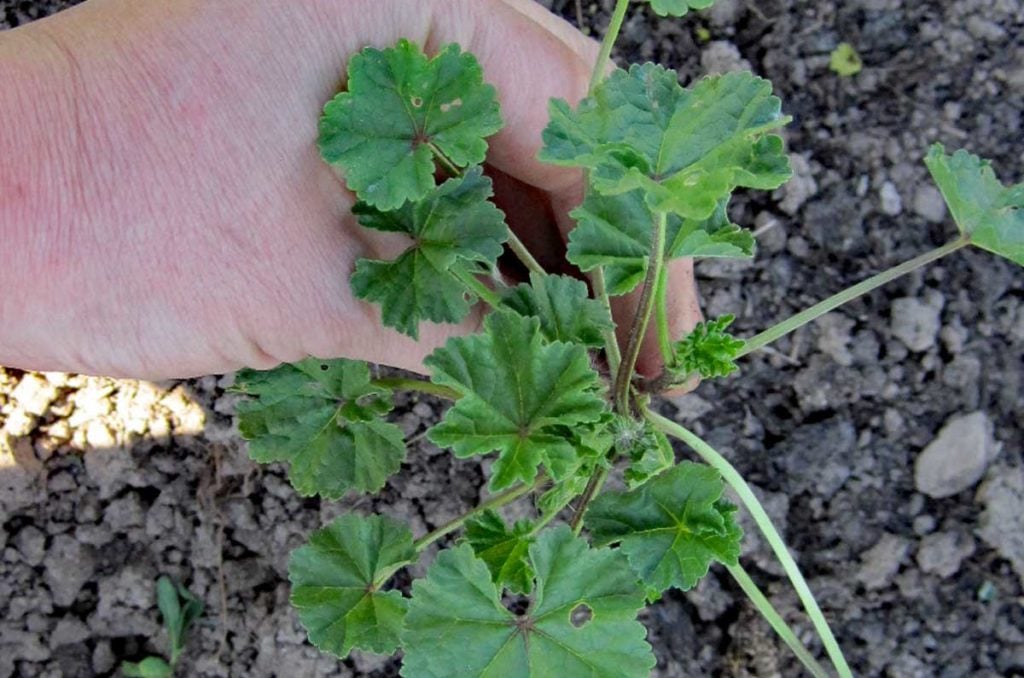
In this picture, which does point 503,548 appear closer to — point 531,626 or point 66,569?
point 531,626

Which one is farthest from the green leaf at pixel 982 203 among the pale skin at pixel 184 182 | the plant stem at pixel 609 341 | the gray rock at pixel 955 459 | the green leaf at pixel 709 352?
the gray rock at pixel 955 459

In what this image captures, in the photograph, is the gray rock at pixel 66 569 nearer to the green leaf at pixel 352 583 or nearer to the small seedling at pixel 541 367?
the small seedling at pixel 541 367

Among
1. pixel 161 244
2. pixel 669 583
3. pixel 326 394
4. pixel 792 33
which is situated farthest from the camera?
pixel 792 33

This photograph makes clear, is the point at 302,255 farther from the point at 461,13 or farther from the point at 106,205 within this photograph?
the point at 461,13

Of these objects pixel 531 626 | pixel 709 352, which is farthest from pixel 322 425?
pixel 709 352

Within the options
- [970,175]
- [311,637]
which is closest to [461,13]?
[970,175]

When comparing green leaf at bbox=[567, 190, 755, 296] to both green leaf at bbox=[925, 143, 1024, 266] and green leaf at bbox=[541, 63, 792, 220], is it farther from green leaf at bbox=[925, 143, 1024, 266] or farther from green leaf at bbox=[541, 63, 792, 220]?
green leaf at bbox=[925, 143, 1024, 266]
